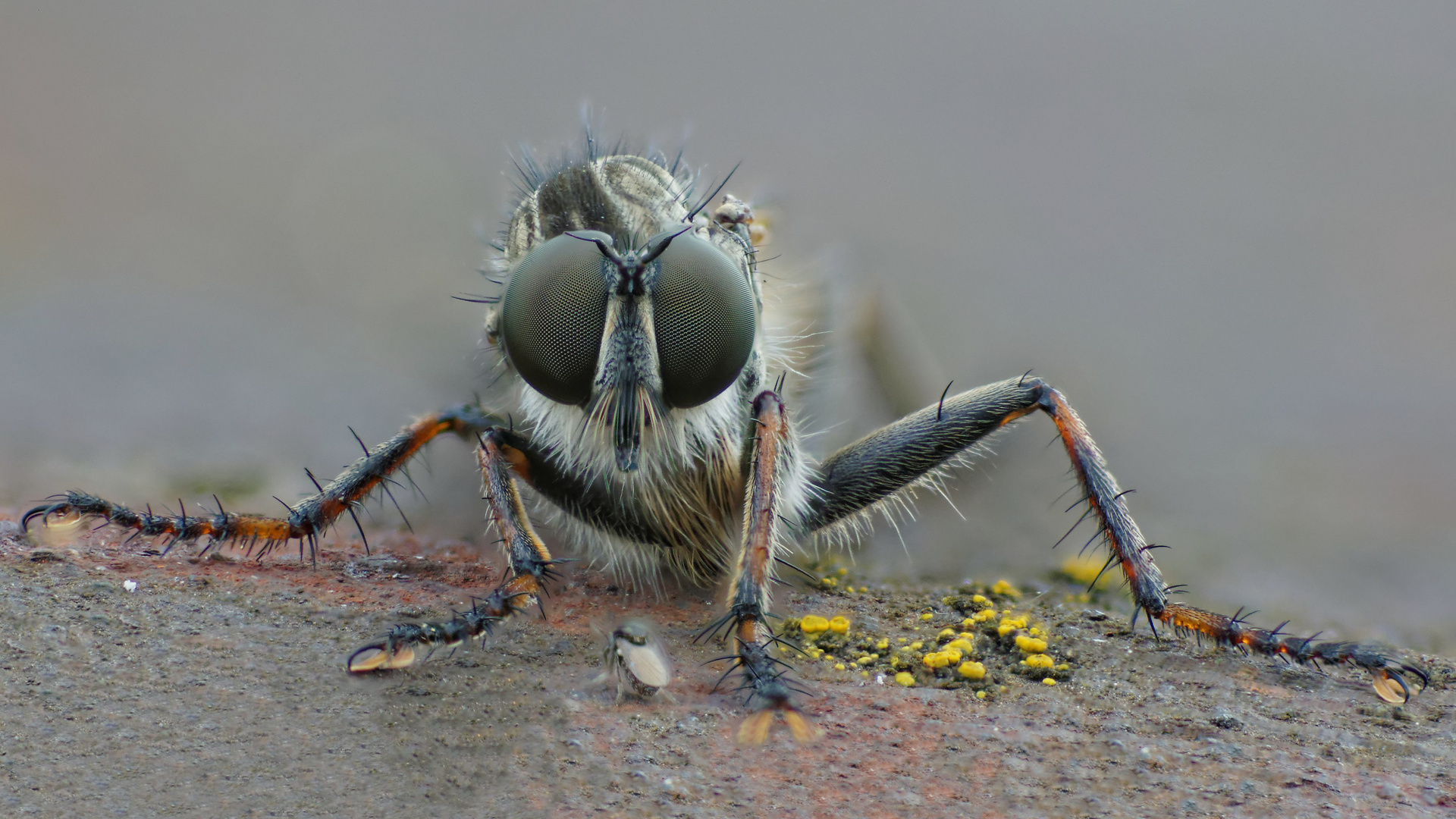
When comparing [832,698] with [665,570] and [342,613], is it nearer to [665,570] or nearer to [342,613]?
[665,570]

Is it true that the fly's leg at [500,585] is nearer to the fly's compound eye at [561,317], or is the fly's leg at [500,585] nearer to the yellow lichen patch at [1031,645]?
the fly's compound eye at [561,317]

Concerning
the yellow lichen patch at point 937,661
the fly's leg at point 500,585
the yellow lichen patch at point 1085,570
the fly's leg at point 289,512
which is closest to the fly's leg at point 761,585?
the yellow lichen patch at point 937,661

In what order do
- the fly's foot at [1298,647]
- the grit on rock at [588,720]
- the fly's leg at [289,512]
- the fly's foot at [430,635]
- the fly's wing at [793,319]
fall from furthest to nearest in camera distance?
the fly's wing at [793,319] < the fly's leg at [289,512] < the fly's foot at [1298,647] < the fly's foot at [430,635] < the grit on rock at [588,720]

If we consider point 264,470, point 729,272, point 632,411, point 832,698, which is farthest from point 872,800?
point 264,470

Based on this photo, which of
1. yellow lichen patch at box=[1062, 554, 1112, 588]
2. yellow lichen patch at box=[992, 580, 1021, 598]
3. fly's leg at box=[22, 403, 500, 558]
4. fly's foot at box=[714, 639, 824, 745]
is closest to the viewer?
fly's foot at box=[714, 639, 824, 745]

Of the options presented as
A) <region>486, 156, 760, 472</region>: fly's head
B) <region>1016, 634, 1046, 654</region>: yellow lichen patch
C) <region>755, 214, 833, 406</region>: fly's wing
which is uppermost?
<region>755, 214, 833, 406</region>: fly's wing

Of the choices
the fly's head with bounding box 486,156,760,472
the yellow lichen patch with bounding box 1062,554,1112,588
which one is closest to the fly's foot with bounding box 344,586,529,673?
the fly's head with bounding box 486,156,760,472

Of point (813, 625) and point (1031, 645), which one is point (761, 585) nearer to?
point (813, 625)

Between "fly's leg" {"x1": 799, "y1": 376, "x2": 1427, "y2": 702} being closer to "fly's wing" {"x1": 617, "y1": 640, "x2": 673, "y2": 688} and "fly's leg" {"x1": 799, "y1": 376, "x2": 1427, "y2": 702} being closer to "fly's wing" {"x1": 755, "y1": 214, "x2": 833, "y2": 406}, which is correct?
"fly's wing" {"x1": 755, "y1": 214, "x2": 833, "y2": 406}
